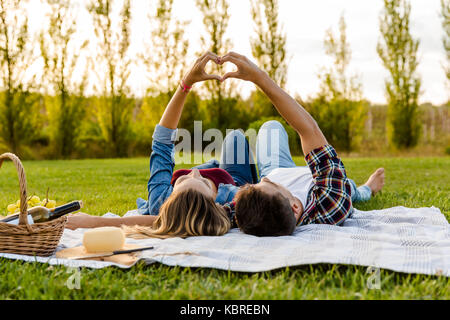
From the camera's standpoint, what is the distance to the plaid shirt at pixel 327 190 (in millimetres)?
3031

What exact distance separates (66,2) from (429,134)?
633 inches

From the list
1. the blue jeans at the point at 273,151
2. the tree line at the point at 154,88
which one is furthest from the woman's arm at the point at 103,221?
the tree line at the point at 154,88

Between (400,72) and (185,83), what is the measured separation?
1643cm

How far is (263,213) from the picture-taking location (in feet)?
8.91

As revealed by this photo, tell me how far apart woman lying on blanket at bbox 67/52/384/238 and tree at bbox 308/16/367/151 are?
1398cm

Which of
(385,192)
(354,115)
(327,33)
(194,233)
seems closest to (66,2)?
(327,33)

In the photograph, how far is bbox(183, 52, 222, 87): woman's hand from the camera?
2981mm

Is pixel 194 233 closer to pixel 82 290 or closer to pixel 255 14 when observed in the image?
pixel 82 290

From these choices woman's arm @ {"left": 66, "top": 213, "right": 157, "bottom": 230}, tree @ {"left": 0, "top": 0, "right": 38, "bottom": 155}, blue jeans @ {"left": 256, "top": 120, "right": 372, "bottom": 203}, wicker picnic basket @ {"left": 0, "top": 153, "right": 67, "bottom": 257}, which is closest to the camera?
wicker picnic basket @ {"left": 0, "top": 153, "right": 67, "bottom": 257}

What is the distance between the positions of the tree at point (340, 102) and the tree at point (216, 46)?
3436mm

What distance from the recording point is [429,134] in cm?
1967

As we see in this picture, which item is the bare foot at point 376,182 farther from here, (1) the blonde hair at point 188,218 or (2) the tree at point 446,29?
(2) the tree at point 446,29

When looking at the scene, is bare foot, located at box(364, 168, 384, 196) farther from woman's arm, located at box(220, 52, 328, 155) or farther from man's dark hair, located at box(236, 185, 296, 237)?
man's dark hair, located at box(236, 185, 296, 237)

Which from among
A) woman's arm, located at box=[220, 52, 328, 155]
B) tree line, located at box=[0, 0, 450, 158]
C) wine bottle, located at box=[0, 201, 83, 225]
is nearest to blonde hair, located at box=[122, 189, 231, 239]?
wine bottle, located at box=[0, 201, 83, 225]
